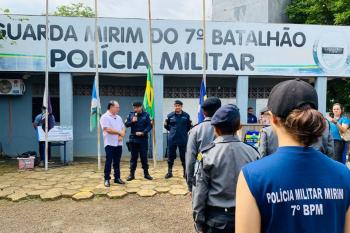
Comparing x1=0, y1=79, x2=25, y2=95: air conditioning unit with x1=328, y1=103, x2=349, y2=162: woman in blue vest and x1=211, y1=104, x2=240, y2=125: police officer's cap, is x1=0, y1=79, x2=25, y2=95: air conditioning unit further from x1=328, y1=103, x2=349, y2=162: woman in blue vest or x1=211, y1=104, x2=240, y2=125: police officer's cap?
x1=211, y1=104, x2=240, y2=125: police officer's cap

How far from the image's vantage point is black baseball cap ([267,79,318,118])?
1.37 m

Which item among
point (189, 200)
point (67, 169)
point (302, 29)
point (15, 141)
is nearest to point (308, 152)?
point (189, 200)

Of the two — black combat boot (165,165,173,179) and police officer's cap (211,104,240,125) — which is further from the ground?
police officer's cap (211,104,240,125)

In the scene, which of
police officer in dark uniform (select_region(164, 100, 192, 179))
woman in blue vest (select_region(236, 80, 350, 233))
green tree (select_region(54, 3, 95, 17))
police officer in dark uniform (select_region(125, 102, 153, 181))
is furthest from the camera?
green tree (select_region(54, 3, 95, 17))

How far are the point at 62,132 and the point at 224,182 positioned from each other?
7.90m

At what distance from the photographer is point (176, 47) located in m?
10.5

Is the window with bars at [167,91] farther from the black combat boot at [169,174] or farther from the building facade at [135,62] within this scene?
the black combat boot at [169,174]

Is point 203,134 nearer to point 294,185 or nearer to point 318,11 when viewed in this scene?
point 294,185

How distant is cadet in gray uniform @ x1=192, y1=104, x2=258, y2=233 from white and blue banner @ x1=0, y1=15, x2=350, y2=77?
7876 mm

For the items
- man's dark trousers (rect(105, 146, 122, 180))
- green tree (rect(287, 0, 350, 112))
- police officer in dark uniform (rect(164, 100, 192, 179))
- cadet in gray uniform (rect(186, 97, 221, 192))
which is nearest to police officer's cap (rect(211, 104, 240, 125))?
cadet in gray uniform (rect(186, 97, 221, 192))

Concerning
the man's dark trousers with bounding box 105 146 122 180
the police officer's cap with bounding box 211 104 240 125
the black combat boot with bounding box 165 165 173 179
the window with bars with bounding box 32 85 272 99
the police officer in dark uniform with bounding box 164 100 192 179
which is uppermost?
the window with bars with bounding box 32 85 272 99

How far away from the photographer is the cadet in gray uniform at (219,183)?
270 centimetres

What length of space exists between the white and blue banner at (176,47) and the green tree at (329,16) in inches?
215

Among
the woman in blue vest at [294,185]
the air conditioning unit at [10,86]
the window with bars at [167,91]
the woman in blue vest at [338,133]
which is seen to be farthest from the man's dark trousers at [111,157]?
the woman in blue vest at [294,185]
